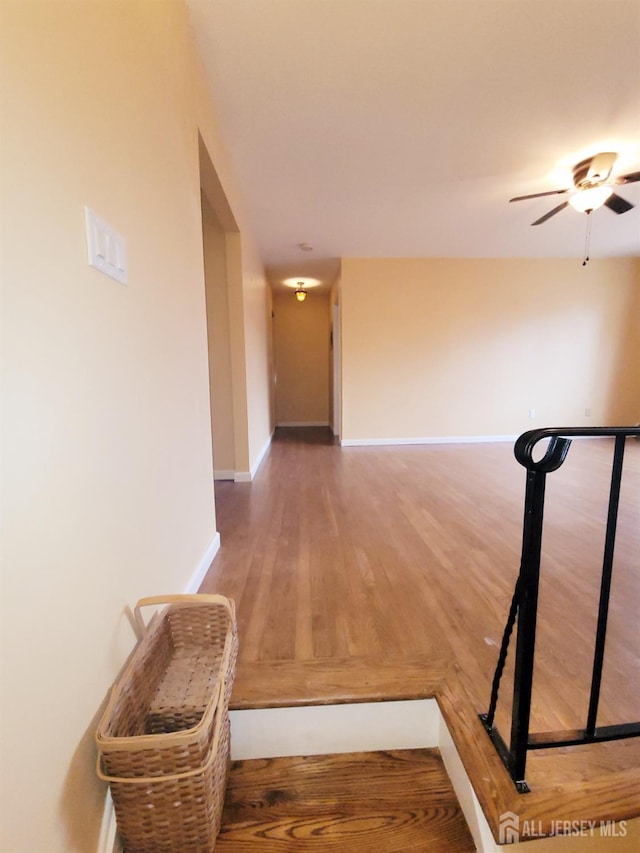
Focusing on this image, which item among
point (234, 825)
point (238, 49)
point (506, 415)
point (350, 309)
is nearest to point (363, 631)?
point (234, 825)

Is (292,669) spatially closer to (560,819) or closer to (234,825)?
(234,825)

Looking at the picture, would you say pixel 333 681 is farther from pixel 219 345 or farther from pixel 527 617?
pixel 219 345

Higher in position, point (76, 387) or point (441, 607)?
point (76, 387)

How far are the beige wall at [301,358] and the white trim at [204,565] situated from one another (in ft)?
18.2

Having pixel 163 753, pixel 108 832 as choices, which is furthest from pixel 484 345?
pixel 108 832

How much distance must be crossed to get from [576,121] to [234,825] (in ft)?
12.2

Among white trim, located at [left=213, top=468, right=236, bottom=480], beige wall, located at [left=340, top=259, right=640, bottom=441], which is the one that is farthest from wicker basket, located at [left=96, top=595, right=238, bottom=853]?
beige wall, located at [left=340, top=259, right=640, bottom=441]

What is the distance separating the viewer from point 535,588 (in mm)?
805

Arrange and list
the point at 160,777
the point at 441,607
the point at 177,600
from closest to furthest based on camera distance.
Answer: the point at 160,777
the point at 177,600
the point at 441,607

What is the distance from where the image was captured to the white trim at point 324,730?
1064mm

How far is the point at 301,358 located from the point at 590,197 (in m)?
5.24

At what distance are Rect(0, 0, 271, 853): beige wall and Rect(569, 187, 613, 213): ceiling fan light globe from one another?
2.93 m

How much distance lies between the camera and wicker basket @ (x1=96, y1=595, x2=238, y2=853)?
2.36 feet

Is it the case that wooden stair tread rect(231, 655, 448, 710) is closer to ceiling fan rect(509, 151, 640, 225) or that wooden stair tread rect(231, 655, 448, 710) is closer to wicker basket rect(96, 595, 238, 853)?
wicker basket rect(96, 595, 238, 853)
